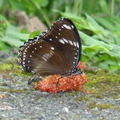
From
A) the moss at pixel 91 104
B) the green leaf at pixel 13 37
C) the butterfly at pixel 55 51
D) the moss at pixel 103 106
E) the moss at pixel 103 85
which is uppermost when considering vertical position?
the butterfly at pixel 55 51

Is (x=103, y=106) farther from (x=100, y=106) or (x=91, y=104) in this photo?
(x=91, y=104)

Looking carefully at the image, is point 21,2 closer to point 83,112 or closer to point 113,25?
point 113,25

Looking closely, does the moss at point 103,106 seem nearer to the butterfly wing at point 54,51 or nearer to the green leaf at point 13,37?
the butterfly wing at point 54,51

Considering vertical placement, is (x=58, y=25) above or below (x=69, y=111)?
above

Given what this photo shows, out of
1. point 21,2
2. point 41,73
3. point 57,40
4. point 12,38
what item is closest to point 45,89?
point 41,73

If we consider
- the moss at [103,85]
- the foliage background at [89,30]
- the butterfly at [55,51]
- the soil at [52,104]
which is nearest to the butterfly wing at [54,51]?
the butterfly at [55,51]

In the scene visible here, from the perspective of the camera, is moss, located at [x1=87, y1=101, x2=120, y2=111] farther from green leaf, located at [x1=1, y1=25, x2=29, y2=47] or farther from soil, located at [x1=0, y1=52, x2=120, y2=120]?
green leaf, located at [x1=1, y1=25, x2=29, y2=47]

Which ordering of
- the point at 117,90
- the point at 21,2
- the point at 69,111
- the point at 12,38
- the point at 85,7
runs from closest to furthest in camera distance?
the point at 69,111 → the point at 117,90 → the point at 12,38 → the point at 21,2 → the point at 85,7

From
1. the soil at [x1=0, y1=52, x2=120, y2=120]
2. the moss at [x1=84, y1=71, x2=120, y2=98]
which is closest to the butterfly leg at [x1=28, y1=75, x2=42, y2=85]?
the soil at [x1=0, y1=52, x2=120, y2=120]
